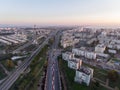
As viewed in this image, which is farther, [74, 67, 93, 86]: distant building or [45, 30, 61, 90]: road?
[74, 67, 93, 86]: distant building

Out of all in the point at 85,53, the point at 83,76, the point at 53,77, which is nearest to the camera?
the point at 83,76

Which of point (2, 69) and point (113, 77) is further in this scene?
point (2, 69)

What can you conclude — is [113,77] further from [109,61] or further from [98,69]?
[109,61]

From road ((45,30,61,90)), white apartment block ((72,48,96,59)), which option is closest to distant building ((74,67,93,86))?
road ((45,30,61,90))

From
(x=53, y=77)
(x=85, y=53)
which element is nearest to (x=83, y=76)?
(x=53, y=77)

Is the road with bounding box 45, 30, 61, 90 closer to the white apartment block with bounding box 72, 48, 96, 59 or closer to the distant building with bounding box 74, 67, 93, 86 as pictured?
the distant building with bounding box 74, 67, 93, 86

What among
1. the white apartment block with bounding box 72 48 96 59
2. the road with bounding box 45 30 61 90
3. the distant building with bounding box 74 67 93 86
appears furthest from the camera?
the white apartment block with bounding box 72 48 96 59

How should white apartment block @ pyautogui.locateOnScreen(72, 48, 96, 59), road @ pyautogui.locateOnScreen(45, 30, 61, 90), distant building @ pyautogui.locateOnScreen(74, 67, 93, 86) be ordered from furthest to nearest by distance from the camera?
white apartment block @ pyautogui.locateOnScreen(72, 48, 96, 59) < distant building @ pyautogui.locateOnScreen(74, 67, 93, 86) < road @ pyautogui.locateOnScreen(45, 30, 61, 90)

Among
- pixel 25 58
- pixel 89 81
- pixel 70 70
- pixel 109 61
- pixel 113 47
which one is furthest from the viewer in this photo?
pixel 113 47

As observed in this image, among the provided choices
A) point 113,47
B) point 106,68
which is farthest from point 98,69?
point 113,47

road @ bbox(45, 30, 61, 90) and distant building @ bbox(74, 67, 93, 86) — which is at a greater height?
distant building @ bbox(74, 67, 93, 86)

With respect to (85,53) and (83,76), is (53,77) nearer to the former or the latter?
(83,76)
